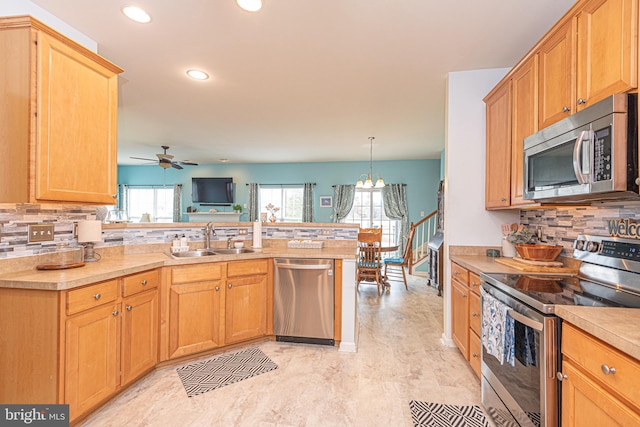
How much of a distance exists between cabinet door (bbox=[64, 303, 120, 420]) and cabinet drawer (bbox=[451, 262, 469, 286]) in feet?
8.35

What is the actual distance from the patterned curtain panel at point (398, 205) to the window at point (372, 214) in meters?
0.17

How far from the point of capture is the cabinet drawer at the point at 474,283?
7.16 ft

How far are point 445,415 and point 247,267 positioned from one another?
1898 mm

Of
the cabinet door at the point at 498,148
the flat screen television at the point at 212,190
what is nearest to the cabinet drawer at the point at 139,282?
the cabinet door at the point at 498,148

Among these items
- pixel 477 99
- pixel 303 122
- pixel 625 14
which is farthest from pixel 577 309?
pixel 303 122

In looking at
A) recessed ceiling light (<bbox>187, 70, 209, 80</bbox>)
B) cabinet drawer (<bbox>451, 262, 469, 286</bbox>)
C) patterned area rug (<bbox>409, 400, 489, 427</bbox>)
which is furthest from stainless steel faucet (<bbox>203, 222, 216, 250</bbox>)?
cabinet drawer (<bbox>451, 262, 469, 286</bbox>)

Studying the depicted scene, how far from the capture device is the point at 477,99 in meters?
2.84

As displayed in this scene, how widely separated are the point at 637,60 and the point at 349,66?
1.94m

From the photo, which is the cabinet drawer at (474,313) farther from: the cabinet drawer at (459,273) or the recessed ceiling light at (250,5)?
the recessed ceiling light at (250,5)

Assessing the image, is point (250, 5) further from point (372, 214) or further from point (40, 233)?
point (372, 214)

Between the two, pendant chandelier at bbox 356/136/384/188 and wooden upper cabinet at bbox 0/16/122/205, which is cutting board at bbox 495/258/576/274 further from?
pendant chandelier at bbox 356/136/384/188

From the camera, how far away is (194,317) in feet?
8.30

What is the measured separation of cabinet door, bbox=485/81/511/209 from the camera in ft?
7.90

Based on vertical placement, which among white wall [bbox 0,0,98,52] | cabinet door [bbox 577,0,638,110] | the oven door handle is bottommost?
the oven door handle
